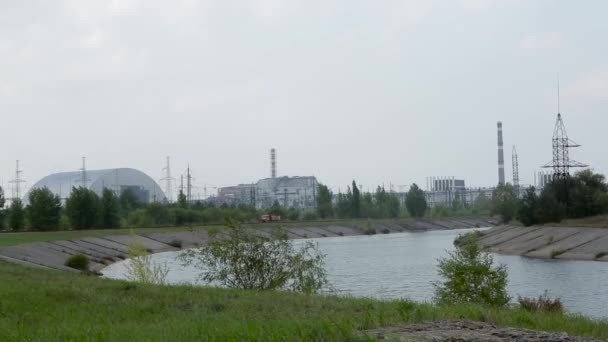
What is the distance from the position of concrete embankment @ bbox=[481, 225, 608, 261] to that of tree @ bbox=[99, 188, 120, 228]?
149ft

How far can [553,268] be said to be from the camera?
5044cm

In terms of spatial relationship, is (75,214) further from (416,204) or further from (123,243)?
(416,204)

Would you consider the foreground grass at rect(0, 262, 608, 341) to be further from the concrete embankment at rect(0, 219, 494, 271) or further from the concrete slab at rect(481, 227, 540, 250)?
the concrete slab at rect(481, 227, 540, 250)

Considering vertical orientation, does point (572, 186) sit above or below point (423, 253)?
above

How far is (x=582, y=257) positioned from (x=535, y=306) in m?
44.4

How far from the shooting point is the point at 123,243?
76250 mm

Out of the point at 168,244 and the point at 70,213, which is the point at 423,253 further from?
the point at 70,213

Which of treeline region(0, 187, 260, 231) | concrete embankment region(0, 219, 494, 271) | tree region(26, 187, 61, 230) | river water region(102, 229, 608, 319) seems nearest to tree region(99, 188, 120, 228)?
treeline region(0, 187, 260, 231)

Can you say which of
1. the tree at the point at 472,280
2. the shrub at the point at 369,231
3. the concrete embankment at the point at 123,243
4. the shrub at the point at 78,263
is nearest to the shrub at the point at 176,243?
the concrete embankment at the point at 123,243

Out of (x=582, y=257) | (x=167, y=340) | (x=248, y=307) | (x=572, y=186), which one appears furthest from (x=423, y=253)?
(x=167, y=340)

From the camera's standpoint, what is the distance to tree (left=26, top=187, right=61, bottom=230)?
8744 cm

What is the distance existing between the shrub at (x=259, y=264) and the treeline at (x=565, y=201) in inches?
2345

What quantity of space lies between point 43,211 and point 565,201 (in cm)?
5804

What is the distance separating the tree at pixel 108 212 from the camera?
3834 inches
